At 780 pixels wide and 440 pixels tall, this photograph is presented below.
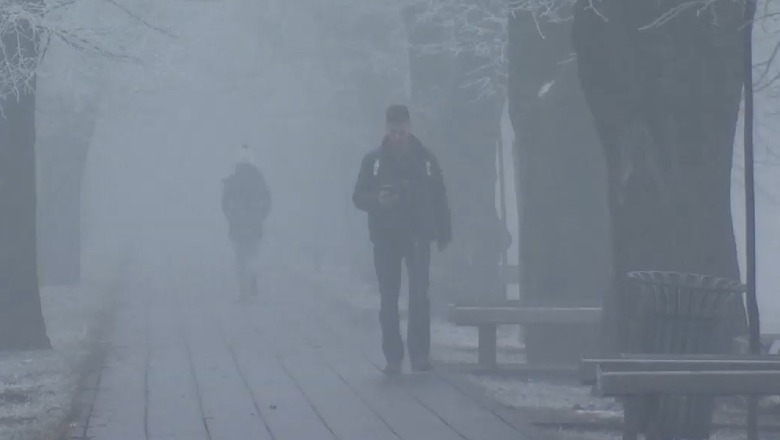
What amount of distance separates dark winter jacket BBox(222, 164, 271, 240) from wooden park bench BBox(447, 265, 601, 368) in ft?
37.0

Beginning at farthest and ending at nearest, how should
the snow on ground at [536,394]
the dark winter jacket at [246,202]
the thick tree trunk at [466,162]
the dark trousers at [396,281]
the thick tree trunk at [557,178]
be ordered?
the dark winter jacket at [246,202]
the thick tree trunk at [466,162]
the thick tree trunk at [557,178]
the dark trousers at [396,281]
the snow on ground at [536,394]

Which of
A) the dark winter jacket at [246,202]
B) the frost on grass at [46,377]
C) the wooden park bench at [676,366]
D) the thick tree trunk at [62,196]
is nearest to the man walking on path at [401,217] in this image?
the frost on grass at [46,377]

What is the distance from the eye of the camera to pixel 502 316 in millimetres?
13711

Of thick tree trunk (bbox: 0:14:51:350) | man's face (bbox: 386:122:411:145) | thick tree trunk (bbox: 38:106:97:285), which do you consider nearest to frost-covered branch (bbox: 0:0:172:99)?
thick tree trunk (bbox: 0:14:51:350)

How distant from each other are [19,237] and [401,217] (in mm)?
5474

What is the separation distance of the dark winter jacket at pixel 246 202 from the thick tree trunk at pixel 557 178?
34.5ft

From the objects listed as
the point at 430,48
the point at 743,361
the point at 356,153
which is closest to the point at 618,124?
the point at 743,361

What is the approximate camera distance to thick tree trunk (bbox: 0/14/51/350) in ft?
56.1

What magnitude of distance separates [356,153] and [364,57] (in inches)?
228

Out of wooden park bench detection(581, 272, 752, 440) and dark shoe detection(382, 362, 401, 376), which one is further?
dark shoe detection(382, 362, 401, 376)

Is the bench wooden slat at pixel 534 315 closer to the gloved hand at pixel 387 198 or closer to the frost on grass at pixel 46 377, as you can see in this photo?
the gloved hand at pixel 387 198

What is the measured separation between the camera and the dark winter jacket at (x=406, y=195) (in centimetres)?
1334

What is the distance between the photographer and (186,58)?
42875mm

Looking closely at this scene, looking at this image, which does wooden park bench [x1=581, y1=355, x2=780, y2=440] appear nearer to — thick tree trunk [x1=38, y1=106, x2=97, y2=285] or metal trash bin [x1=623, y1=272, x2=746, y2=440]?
metal trash bin [x1=623, y1=272, x2=746, y2=440]
